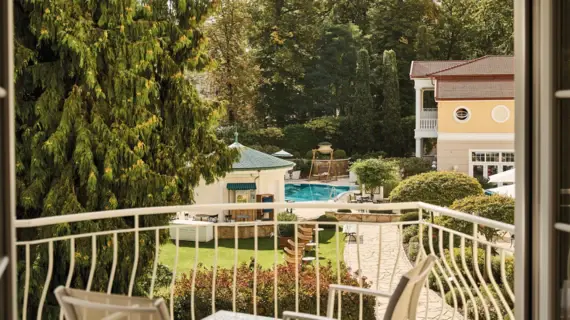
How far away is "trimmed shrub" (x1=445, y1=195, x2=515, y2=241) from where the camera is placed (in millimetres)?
10695

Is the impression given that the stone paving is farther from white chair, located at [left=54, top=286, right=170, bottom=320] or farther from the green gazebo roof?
white chair, located at [left=54, top=286, right=170, bottom=320]

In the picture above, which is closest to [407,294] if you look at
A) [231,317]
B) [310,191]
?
[231,317]

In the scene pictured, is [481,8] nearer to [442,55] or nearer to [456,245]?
[442,55]

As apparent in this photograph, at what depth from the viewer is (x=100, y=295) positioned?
80.0 inches

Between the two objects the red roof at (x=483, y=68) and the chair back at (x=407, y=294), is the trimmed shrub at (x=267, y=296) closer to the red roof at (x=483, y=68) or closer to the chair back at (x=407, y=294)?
the chair back at (x=407, y=294)

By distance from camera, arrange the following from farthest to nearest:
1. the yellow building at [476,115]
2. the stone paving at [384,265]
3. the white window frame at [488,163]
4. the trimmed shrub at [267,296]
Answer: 1. the white window frame at [488,163]
2. the yellow building at [476,115]
3. the stone paving at [384,265]
4. the trimmed shrub at [267,296]

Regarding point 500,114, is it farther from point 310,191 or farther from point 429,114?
point 310,191

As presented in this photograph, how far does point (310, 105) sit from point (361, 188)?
10675 millimetres

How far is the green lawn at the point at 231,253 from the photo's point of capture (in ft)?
41.1

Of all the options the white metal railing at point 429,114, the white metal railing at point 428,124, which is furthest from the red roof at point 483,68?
the white metal railing at point 428,124

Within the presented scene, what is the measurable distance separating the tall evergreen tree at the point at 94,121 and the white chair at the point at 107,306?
6545mm

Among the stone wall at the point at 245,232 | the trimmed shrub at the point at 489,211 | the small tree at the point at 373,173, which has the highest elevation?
the small tree at the point at 373,173

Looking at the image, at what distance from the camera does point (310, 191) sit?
2483 centimetres

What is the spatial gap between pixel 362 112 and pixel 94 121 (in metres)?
20.5
